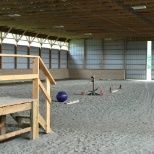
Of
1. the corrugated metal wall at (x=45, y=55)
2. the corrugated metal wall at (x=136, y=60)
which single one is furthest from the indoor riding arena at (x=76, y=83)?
the corrugated metal wall at (x=45, y=55)

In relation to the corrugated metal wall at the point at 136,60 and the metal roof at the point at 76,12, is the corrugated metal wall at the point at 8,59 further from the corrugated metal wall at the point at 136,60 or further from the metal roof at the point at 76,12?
the corrugated metal wall at the point at 136,60

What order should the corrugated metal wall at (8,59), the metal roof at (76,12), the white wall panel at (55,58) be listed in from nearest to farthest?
the metal roof at (76,12) → the corrugated metal wall at (8,59) → the white wall panel at (55,58)

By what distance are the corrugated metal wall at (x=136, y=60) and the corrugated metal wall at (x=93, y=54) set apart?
13.8 feet

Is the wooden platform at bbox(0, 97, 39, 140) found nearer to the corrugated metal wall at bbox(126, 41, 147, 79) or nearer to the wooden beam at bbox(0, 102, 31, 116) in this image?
the wooden beam at bbox(0, 102, 31, 116)

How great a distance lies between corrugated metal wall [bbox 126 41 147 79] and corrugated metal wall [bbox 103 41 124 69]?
0.97 meters

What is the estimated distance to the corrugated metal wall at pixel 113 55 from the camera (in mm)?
43531

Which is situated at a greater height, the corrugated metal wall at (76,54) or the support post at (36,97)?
the corrugated metal wall at (76,54)

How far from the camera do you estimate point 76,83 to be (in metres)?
31.5

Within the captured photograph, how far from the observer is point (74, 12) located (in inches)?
906

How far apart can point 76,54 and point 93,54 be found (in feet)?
9.26

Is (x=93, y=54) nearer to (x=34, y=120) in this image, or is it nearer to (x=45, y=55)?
(x=45, y=55)

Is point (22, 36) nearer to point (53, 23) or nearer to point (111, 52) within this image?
point (53, 23)

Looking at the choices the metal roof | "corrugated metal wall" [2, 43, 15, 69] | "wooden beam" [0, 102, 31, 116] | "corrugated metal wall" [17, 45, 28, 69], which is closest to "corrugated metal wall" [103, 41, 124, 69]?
"corrugated metal wall" [17, 45, 28, 69]

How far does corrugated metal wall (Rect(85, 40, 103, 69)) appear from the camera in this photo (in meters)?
44.7
